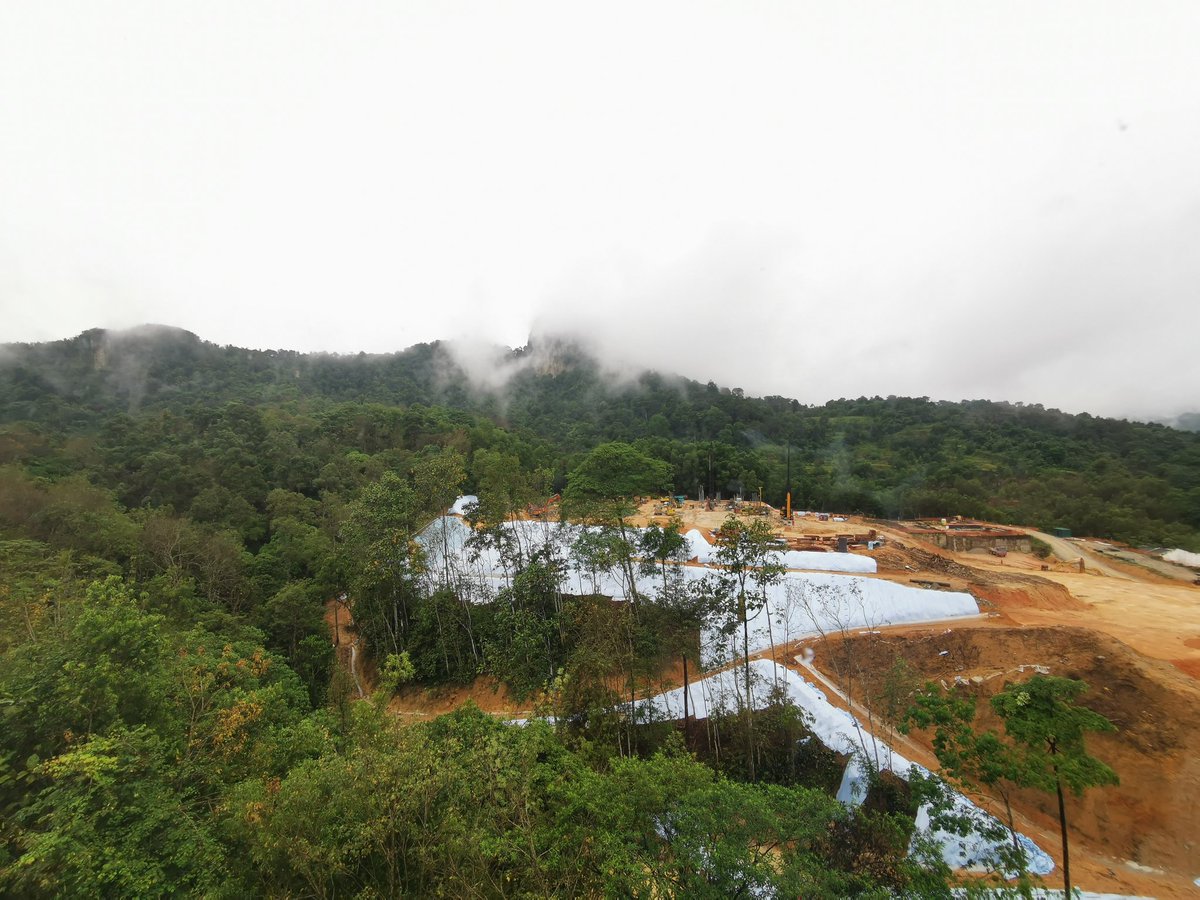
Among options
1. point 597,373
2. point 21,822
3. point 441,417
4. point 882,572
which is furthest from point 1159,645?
point 597,373

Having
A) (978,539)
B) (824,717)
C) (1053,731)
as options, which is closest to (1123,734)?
(824,717)

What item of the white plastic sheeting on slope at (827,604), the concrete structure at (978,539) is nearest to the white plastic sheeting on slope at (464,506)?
the white plastic sheeting on slope at (827,604)

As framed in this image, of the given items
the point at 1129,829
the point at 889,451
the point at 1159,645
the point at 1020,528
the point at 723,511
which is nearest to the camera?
the point at 1129,829

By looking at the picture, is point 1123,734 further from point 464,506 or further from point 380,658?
point 380,658

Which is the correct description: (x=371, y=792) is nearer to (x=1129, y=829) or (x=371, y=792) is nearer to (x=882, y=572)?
(x=1129, y=829)

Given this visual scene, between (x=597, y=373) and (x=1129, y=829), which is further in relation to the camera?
(x=597, y=373)

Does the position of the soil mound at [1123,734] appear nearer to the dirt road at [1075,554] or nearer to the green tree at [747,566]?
the green tree at [747,566]
